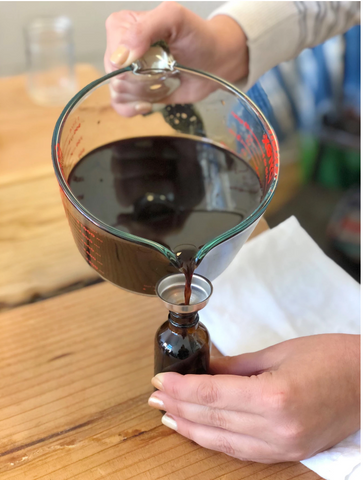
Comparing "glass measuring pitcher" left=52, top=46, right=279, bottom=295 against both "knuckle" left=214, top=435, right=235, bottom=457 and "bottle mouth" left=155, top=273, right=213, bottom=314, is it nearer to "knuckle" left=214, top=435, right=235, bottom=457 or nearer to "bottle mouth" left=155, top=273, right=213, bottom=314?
"bottle mouth" left=155, top=273, right=213, bottom=314

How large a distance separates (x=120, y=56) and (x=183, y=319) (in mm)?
288

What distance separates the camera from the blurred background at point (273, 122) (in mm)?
757

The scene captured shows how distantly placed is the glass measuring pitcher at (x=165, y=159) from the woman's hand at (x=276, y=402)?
96mm

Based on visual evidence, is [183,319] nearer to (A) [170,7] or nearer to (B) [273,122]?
(A) [170,7]

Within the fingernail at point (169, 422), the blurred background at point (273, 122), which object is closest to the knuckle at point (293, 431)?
the fingernail at point (169, 422)

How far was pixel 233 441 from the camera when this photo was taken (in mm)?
446

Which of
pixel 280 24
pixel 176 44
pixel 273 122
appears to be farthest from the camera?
pixel 273 122

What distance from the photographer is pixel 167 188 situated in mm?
583

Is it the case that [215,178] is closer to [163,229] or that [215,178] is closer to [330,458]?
[163,229]

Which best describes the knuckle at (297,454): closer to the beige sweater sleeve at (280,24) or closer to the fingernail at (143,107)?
the fingernail at (143,107)

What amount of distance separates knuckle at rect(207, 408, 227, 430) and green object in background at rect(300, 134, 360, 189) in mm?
1271

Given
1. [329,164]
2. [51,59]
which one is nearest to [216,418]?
[51,59]

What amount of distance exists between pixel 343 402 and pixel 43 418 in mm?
281

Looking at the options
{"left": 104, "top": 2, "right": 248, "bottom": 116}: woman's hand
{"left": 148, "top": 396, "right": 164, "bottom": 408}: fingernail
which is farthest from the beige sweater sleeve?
{"left": 148, "top": 396, "right": 164, "bottom": 408}: fingernail
